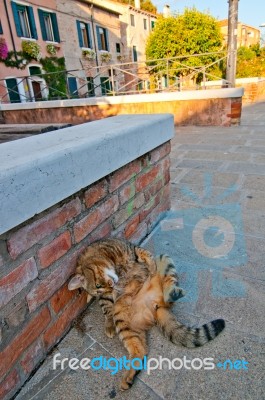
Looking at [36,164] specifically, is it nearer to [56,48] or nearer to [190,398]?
[190,398]

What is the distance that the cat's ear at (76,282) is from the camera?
1.26 metres

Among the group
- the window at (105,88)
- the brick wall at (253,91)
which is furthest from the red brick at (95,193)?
the brick wall at (253,91)

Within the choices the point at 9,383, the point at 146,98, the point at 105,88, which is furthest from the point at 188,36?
the point at 9,383

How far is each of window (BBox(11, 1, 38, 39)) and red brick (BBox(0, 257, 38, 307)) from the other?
16947 mm

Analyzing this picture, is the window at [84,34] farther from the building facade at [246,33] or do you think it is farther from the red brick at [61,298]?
the red brick at [61,298]

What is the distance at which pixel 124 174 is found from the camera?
166 cm

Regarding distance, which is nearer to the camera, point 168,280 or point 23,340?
point 23,340

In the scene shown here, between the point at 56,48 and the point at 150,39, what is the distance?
5.83 meters

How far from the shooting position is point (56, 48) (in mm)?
16453

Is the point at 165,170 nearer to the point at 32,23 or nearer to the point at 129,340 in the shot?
the point at 129,340

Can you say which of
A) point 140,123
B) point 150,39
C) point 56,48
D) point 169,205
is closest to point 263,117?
point 169,205

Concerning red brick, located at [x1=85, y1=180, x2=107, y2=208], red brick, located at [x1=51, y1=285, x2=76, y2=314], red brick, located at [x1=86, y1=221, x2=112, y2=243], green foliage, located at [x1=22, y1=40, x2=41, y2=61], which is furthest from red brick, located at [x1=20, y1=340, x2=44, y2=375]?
green foliage, located at [x1=22, y1=40, x2=41, y2=61]

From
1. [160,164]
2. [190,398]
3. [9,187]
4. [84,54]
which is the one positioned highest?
[84,54]

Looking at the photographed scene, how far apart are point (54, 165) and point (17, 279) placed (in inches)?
18.1
